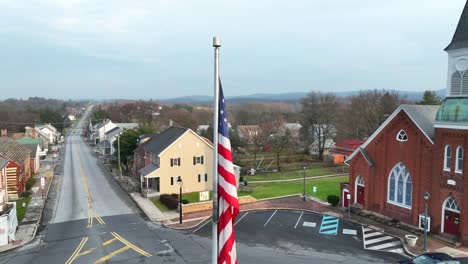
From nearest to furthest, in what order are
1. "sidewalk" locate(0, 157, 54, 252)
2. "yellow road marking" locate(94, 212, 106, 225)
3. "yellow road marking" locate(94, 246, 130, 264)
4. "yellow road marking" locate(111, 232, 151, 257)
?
"yellow road marking" locate(94, 246, 130, 264)
"yellow road marking" locate(111, 232, 151, 257)
"sidewalk" locate(0, 157, 54, 252)
"yellow road marking" locate(94, 212, 106, 225)

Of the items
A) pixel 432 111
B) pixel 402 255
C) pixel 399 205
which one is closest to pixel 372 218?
pixel 399 205

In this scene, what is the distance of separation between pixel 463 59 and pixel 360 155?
11.0 meters

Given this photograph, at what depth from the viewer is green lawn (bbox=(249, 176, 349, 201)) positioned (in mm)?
40000

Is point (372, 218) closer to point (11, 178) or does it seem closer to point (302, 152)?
point (11, 178)

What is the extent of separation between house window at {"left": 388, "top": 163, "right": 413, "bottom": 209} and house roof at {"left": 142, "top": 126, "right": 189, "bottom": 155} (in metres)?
21.3

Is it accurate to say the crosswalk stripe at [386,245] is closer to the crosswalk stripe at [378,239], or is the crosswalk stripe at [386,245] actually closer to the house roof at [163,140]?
the crosswalk stripe at [378,239]

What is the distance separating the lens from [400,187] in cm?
→ 2945

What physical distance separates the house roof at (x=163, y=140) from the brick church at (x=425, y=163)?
18777 millimetres

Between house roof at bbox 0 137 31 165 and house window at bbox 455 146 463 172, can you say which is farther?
house roof at bbox 0 137 31 165

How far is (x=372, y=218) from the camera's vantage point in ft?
99.3

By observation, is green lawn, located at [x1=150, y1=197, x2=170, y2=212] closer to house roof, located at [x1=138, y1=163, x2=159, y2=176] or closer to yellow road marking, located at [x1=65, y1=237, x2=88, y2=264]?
house roof, located at [x1=138, y1=163, x2=159, y2=176]

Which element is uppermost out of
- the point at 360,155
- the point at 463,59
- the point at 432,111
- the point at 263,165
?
the point at 463,59

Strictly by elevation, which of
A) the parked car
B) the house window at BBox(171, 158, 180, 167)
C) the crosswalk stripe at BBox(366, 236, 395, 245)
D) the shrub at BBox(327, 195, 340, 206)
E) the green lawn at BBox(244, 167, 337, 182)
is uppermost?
the house window at BBox(171, 158, 180, 167)

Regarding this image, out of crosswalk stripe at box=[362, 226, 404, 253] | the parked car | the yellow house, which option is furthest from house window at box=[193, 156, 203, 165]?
the parked car
